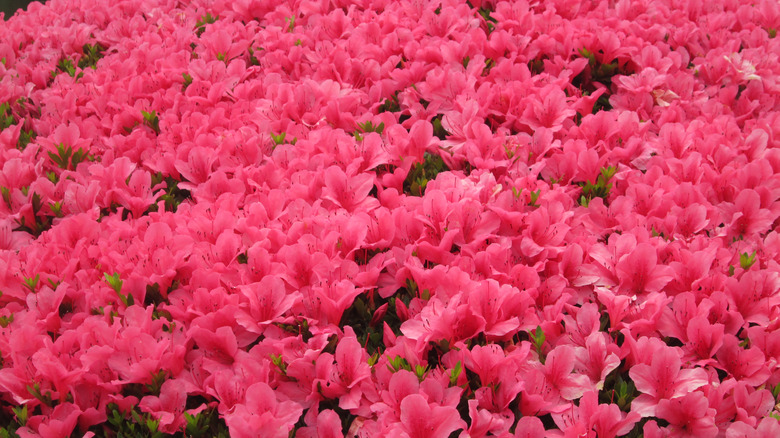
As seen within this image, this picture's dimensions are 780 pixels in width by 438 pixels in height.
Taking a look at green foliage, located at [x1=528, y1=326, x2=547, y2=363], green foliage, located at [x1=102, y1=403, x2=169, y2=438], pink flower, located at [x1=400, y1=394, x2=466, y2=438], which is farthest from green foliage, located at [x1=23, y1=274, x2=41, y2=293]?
green foliage, located at [x1=528, y1=326, x2=547, y2=363]

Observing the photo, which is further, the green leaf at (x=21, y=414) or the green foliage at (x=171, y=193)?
the green foliage at (x=171, y=193)

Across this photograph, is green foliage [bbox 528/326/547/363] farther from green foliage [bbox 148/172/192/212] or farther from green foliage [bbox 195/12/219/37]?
green foliage [bbox 195/12/219/37]

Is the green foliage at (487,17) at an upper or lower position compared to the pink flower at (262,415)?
upper

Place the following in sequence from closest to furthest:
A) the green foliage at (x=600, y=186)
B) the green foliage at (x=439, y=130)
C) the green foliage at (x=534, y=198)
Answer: the green foliage at (x=534, y=198) → the green foliage at (x=600, y=186) → the green foliage at (x=439, y=130)

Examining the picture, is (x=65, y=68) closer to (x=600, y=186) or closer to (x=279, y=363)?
(x=279, y=363)

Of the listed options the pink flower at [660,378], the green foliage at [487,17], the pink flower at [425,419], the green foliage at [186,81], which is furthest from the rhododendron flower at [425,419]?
the green foliage at [487,17]

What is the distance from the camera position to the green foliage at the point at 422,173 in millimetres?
3090

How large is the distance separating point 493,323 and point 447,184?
0.83 meters

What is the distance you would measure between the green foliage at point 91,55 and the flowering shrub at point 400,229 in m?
0.15

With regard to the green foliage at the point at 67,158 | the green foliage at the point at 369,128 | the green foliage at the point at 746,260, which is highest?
the green foliage at the point at 369,128

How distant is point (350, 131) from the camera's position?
3.52 metres

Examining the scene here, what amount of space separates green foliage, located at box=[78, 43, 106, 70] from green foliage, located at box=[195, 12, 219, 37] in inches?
26.7

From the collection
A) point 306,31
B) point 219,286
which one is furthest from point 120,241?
point 306,31

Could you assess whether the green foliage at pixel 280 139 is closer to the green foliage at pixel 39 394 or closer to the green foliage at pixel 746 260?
the green foliage at pixel 39 394
